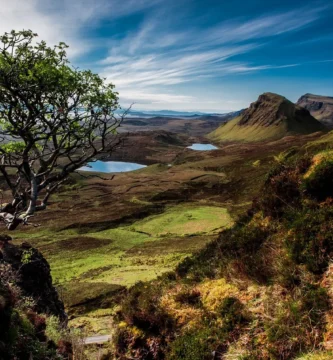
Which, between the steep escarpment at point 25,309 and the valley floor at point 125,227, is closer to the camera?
the steep escarpment at point 25,309

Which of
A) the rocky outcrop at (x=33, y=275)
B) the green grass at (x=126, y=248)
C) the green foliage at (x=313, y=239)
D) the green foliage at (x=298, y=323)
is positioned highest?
the green foliage at (x=313, y=239)

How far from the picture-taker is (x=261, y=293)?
12.0 metres

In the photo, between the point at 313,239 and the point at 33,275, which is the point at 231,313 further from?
the point at 33,275

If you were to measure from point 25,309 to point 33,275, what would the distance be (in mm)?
8140

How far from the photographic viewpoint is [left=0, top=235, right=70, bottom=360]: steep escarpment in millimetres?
11766

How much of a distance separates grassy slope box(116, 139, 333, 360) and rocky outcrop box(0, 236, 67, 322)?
32.6ft

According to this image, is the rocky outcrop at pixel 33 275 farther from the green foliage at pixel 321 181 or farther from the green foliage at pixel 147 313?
the green foliage at pixel 321 181

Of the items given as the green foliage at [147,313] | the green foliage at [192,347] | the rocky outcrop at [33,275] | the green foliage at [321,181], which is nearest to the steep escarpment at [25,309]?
the rocky outcrop at [33,275]

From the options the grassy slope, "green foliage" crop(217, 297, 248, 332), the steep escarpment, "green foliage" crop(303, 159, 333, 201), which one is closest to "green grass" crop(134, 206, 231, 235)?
the steep escarpment

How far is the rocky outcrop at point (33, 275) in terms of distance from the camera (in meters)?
22.2

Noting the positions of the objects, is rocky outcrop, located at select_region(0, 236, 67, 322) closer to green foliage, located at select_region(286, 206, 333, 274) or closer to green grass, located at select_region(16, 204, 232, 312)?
green grass, located at select_region(16, 204, 232, 312)

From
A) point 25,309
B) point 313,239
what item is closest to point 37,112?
point 25,309

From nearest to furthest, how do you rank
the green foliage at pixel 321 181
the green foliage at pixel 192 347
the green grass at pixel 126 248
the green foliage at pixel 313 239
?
1. the green foliage at pixel 192 347
2. the green foliage at pixel 313 239
3. the green foliage at pixel 321 181
4. the green grass at pixel 126 248

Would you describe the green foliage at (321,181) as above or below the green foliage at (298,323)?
above
